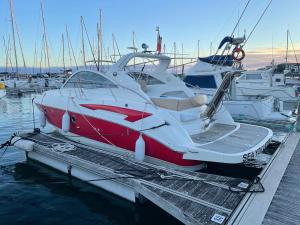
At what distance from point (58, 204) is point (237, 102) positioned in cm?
994

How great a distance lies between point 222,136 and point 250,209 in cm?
279

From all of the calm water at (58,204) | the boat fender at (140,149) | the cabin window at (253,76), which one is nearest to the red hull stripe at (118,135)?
the boat fender at (140,149)

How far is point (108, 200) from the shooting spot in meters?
6.12

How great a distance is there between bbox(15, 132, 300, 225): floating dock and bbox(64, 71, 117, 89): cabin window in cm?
191

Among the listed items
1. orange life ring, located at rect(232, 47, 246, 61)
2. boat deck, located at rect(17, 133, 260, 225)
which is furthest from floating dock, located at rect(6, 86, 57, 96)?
boat deck, located at rect(17, 133, 260, 225)

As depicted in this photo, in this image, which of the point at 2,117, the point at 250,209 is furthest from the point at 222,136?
the point at 2,117

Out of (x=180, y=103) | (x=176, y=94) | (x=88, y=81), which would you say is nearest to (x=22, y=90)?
(x=88, y=81)

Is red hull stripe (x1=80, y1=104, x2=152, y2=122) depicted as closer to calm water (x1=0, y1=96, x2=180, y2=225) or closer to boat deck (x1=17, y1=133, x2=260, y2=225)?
boat deck (x1=17, y1=133, x2=260, y2=225)

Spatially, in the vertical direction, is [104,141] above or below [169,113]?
below

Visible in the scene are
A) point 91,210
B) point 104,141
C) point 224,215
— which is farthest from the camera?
point 104,141

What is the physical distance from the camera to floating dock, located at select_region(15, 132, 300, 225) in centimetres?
449

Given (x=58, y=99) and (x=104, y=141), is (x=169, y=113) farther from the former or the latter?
(x=58, y=99)

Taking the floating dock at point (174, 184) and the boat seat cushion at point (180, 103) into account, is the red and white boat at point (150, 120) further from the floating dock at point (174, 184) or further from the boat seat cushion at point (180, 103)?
the floating dock at point (174, 184)

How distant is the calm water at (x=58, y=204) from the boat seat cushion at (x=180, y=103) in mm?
2558
